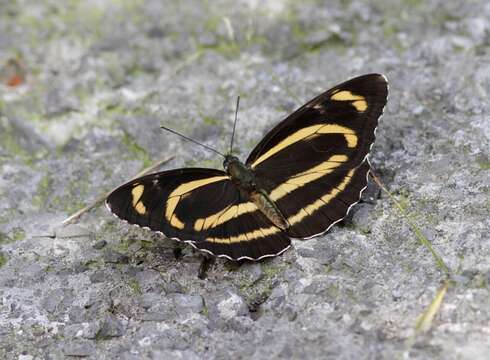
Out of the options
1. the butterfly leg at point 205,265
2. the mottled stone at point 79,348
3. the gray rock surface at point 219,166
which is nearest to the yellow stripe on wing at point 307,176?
the gray rock surface at point 219,166

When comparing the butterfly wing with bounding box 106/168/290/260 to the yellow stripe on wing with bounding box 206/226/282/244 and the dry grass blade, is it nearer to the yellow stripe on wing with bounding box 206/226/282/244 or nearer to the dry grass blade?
the yellow stripe on wing with bounding box 206/226/282/244

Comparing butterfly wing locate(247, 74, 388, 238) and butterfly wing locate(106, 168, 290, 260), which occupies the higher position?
butterfly wing locate(247, 74, 388, 238)

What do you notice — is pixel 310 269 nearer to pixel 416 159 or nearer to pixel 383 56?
pixel 416 159

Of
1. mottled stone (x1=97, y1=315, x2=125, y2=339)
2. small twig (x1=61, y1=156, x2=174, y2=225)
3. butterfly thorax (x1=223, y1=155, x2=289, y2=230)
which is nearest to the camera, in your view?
mottled stone (x1=97, y1=315, x2=125, y2=339)

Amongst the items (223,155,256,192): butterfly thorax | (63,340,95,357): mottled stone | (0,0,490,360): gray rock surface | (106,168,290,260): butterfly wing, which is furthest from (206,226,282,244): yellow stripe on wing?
(63,340,95,357): mottled stone

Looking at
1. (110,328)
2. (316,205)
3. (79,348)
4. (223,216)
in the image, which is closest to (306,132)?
(316,205)

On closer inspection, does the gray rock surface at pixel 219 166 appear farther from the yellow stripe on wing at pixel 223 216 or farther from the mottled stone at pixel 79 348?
the yellow stripe on wing at pixel 223 216

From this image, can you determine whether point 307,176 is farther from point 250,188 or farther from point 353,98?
point 353,98
